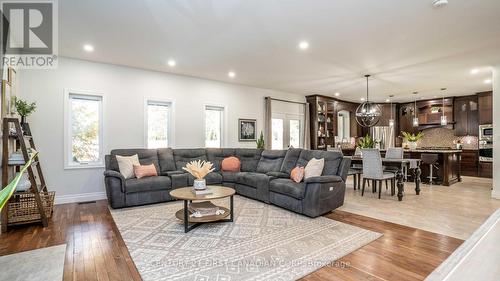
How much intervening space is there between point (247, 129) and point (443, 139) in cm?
741

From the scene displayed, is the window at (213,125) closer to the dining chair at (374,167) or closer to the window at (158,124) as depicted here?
the window at (158,124)

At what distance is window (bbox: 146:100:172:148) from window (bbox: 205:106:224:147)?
1.01 metres

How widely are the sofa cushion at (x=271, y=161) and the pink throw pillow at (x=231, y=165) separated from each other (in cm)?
49

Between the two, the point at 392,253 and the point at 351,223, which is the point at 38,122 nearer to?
the point at 351,223

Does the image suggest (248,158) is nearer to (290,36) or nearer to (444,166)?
(290,36)

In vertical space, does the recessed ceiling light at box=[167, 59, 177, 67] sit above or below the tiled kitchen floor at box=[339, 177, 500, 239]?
above

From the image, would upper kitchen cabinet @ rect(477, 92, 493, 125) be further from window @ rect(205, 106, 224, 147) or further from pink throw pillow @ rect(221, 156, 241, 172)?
window @ rect(205, 106, 224, 147)

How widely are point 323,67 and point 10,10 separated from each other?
4.90 m

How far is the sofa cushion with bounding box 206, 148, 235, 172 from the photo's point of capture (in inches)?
226

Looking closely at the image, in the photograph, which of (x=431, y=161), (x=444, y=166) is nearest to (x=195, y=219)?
(x=431, y=161)

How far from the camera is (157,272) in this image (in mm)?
2148

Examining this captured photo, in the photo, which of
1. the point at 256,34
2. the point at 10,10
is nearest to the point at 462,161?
the point at 256,34

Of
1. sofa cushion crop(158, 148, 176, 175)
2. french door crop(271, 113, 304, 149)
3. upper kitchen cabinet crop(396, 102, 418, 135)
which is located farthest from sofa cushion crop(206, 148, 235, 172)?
upper kitchen cabinet crop(396, 102, 418, 135)

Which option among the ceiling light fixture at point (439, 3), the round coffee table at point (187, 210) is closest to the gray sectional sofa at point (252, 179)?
the round coffee table at point (187, 210)
